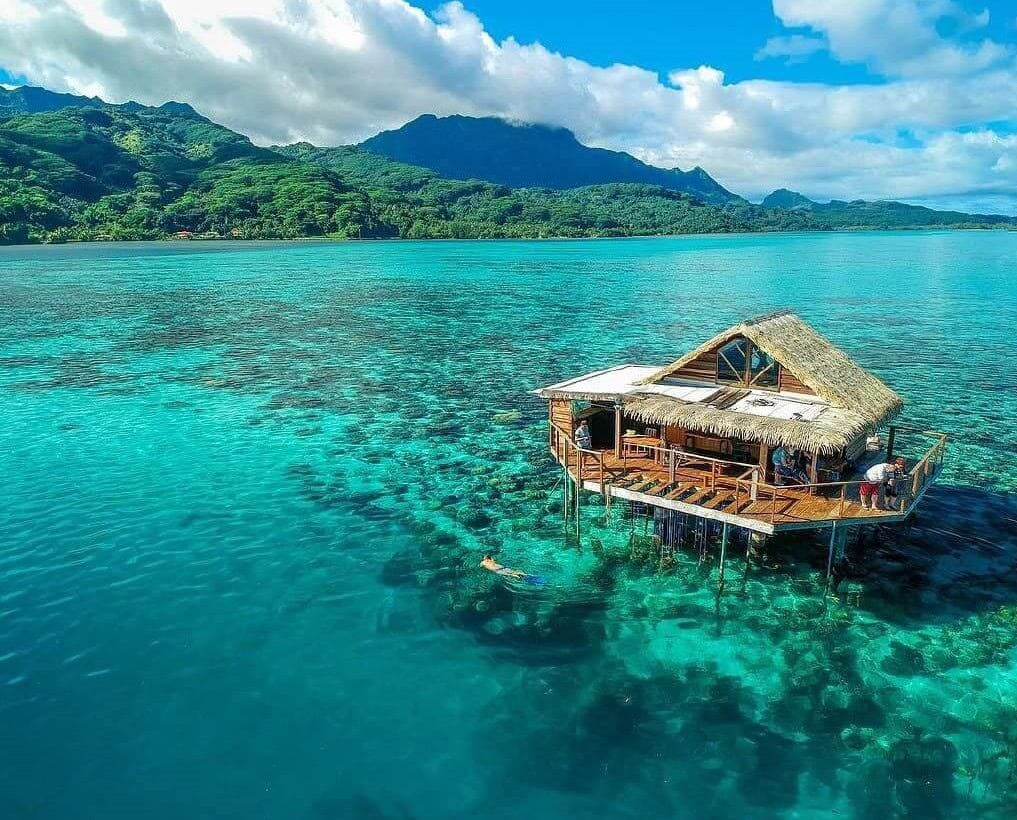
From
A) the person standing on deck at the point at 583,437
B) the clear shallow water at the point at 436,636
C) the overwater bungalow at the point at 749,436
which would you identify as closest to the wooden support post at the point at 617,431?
the overwater bungalow at the point at 749,436

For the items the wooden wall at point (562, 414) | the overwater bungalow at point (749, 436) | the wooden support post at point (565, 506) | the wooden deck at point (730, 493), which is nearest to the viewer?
the wooden deck at point (730, 493)

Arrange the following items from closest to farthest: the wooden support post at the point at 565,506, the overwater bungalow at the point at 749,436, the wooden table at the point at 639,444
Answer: the overwater bungalow at the point at 749,436 → the wooden table at the point at 639,444 → the wooden support post at the point at 565,506

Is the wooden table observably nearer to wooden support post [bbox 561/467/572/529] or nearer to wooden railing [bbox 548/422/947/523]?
wooden railing [bbox 548/422/947/523]

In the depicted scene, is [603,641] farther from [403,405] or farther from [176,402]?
[176,402]

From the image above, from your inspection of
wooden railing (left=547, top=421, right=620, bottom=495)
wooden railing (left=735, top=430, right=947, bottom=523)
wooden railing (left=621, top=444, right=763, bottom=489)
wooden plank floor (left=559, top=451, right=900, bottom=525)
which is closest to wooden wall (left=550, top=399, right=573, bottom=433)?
wooden railing (left=547, top=421, right=620, bottom=495)

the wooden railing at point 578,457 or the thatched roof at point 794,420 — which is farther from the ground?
the thatched roof at point 794,420

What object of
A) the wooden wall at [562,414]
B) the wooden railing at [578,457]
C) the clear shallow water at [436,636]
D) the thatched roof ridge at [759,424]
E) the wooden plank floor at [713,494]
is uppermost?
the thatched roof ridge at [759,424]

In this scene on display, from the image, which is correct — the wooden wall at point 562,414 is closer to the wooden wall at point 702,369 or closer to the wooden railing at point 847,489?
the wooden wall at point 702,369
